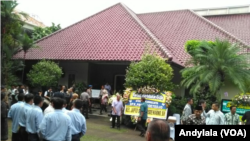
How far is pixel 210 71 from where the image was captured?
10664mm

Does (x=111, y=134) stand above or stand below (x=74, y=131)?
below

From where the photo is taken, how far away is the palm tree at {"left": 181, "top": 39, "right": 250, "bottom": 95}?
10492 millimetres

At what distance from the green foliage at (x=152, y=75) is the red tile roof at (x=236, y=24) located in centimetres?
792

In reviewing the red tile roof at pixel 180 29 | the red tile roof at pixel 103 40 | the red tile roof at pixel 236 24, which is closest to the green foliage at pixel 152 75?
the red tile roof at pixel 103 40

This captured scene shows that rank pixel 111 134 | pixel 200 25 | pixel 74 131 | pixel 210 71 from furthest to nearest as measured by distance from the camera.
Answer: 1. pixel 200 25
2. pixel 210 71
3. pixel 111 134
4. pixel 74 131

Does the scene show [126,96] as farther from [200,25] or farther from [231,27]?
[231,27]

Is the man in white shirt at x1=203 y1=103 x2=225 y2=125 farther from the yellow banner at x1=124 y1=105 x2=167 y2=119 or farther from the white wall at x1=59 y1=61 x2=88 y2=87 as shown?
the white wall at x1=59 y1=61 x2=88 y2=87

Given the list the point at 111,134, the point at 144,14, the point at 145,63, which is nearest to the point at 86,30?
the point at 144,14

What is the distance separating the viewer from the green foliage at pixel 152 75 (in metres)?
11.0

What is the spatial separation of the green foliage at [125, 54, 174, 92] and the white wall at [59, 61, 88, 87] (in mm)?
6415

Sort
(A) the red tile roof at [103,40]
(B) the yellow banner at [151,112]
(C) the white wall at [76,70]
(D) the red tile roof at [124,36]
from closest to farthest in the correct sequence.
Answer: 1. (B) the yellow banner at [151,112]
2. (A) the red tile roof at [103,40]
3. (D) the red tile roof at [124,36]
4. (C) the white wall at [76,70]

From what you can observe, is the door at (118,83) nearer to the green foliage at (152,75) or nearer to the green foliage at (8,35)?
the green foliage at (152,75)

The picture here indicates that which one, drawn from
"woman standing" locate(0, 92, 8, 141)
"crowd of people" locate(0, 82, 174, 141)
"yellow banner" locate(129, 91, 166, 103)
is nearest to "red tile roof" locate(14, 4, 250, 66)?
"yellow banner" locate(129, 91, 166, 103)

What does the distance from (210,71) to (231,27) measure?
30.7ft
